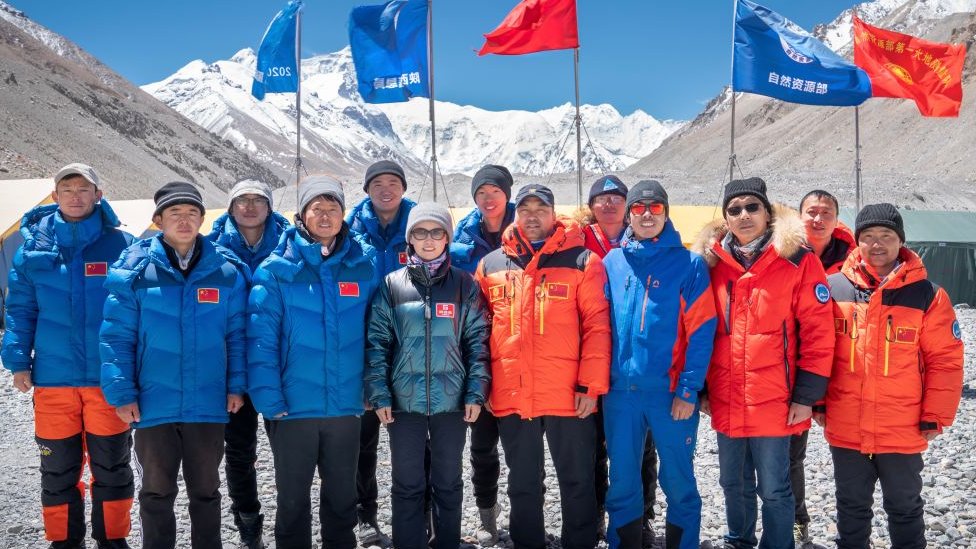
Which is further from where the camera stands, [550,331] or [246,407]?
[246,407]

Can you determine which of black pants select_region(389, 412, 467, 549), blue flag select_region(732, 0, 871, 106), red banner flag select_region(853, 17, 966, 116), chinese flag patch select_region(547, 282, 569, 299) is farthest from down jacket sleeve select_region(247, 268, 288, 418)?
red banner flag select_region(853, 17, 966, 116)

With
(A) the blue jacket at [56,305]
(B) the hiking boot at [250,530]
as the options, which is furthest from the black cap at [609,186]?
(A) the blue jacket at [56,305]

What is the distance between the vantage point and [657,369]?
486 centimetres

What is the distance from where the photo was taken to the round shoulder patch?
484 centimetres

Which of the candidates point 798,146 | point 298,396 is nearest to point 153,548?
point 298,396

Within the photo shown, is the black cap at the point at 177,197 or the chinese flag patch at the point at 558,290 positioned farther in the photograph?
the chinese flag patch at the point at 558,290

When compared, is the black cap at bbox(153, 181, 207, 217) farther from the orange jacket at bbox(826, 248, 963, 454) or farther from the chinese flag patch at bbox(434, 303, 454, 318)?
the orange jacket at bbox(826, 248, 963, 454)

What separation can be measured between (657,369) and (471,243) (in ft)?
6.26

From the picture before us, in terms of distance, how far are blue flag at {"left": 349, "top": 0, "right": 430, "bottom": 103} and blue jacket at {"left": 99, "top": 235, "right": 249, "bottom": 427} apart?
1004 centimetres

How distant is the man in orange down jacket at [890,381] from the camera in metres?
4.80

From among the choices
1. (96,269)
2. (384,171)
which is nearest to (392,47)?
(384,171)

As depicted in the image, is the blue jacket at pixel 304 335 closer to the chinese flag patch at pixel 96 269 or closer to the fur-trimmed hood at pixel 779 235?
the chinese flag patch at pixel 96 269

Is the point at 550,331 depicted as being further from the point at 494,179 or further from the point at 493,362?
the point at 494,179

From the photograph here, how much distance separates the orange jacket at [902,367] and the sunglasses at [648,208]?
1539mm
